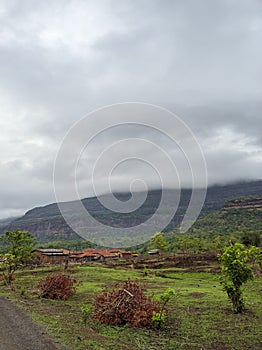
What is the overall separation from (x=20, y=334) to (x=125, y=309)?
11.9 ft

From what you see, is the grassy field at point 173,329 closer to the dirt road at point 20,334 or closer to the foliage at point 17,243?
the dirt road at point 20,334

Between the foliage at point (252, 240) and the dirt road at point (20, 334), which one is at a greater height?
the dirt road at point (20, 334)

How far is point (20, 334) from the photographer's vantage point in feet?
31.1

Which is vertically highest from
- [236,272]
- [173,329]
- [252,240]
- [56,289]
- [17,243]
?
[17,243]

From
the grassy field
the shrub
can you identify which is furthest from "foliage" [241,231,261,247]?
the shrub

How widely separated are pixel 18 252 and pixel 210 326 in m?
27.2

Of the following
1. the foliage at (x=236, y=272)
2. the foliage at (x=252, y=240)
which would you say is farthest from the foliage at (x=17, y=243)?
the foliage at (x=252, y=240)

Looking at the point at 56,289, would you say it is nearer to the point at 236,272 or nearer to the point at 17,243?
the point at 236,272

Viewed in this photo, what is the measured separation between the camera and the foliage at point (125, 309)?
1114cm

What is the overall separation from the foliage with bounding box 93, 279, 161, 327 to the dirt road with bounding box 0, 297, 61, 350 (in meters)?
2.41

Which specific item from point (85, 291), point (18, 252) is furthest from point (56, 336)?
point (18, 252)

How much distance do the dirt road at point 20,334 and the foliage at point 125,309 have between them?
2.41 meters

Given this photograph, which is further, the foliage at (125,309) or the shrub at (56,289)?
the shrub at (56,289)

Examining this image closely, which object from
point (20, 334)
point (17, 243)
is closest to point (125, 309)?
point (20, 334)
